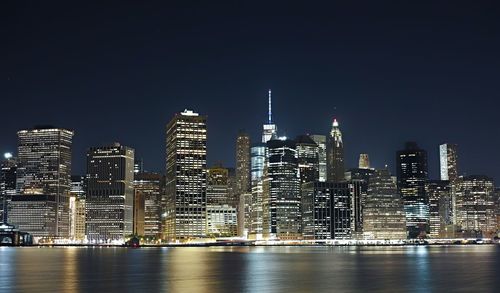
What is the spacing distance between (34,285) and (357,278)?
33.2m

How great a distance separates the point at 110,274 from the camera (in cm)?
8750

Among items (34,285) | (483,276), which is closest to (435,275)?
(483,276)

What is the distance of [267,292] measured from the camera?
61.0 meters

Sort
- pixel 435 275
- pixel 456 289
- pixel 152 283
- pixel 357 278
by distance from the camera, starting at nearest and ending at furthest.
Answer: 1. pixel 456 289
2. pixel 152 283
3. pixel 357 278
4. pixel 435 275

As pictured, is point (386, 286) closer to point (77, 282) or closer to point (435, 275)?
point (435, 275)

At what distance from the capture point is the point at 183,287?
212 feet

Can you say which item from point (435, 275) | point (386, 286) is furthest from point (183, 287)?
point (435, 275)

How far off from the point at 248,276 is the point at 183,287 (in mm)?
19049

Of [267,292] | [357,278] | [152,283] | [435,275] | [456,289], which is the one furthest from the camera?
[435,275]

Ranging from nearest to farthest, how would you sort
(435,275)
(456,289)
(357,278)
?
1. (456,289)
2. (357,278)
3. (435,275)

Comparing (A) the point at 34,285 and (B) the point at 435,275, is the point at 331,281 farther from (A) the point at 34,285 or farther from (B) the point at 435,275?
(A) the point at 34,285

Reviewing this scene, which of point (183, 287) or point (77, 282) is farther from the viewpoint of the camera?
point (77, 282)

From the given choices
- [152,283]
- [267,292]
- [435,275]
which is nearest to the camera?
[267,292]

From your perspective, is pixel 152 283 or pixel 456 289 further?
pixel 152 283
